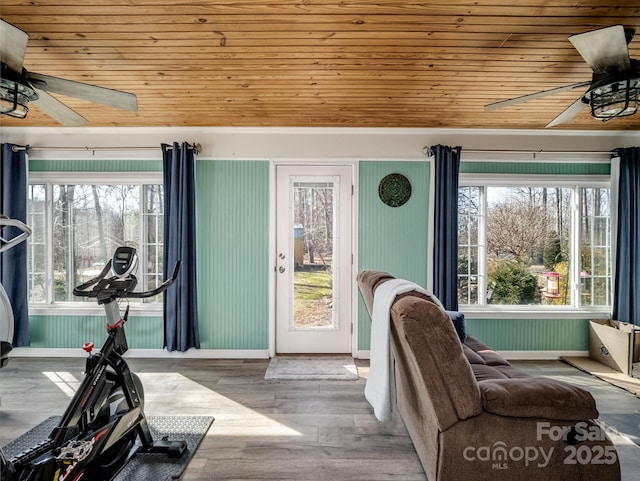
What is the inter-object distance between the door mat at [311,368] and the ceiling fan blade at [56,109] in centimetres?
255

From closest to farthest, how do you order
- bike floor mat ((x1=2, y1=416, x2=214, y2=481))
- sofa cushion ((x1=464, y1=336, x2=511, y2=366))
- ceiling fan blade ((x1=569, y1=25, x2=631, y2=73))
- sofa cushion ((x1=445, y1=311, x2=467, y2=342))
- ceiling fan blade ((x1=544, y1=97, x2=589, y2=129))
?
ceiling fan blade ((x1=569, y1=25, x2=631, y2=73)) < bike floor mat ((x1=2, y1=416, x2=214, y2=481)) < ceiling fan blade ((x1=544, y1=97, x2=589, y2=129)) < sofa cushion ((x1=464, y1=336, x2=511, y2=366)) < sofa cushion ((x1=445, y1=311, x2=467, y2=342))

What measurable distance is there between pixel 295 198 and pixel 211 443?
2.45 m

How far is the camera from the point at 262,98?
2943 mm

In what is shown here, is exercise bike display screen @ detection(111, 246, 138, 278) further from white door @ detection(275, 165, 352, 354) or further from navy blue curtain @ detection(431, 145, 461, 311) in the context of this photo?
navy blue curtain @ detection(431, 145, 461, 311)

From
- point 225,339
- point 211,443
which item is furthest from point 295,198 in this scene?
point 211,443

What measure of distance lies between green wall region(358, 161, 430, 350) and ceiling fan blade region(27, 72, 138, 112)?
7.84 ft

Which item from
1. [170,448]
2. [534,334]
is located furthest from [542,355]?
[170,448]

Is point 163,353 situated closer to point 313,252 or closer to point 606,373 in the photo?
point 313,252

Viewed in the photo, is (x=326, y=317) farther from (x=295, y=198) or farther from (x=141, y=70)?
(x=141, y=70)

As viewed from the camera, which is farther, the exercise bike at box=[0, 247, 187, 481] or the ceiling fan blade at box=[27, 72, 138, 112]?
the ceiling fan blade at box=[27, 72, 138, 112]

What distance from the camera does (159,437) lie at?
2.22 meters

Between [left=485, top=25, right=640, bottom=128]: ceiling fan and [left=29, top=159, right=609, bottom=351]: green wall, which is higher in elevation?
[left=485, top=25, right=640, bottom=128]: ceiling fan

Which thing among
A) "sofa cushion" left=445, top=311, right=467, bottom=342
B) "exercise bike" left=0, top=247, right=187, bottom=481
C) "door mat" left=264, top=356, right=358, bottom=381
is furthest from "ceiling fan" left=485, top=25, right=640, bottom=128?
"door mat" left=264, top=356, right=358, bottom=381

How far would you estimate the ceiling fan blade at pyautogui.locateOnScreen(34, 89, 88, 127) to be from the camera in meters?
1.97
